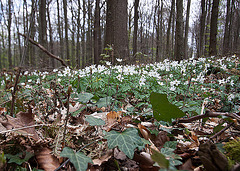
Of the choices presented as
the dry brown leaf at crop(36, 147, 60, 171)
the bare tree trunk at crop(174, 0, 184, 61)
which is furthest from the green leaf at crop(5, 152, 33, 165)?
the bare tree trunk at crop(174, 0, 184, 61)

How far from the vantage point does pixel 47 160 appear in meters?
0.97

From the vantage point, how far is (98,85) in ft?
9.63

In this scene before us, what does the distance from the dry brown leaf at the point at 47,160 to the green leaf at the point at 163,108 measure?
80 centimetres

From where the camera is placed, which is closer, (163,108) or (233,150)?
(233,150)

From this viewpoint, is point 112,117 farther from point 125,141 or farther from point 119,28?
point 119,28

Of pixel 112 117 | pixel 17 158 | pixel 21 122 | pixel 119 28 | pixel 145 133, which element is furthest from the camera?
pixel 119 28

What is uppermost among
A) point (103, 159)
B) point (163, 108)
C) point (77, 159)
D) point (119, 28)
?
point (119, 28)

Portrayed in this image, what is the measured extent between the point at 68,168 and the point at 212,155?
0.85 m

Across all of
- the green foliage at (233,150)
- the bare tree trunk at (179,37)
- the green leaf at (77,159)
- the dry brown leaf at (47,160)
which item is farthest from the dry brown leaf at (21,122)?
the bare tree trunk at (179,37)

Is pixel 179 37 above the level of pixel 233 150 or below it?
above

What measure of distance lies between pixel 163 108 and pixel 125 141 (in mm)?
416

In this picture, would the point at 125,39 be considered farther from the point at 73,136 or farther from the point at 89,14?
the point at 89,14

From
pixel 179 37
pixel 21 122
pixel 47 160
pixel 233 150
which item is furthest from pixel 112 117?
pixel 179 37

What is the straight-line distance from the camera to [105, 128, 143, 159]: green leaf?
3.00ft
